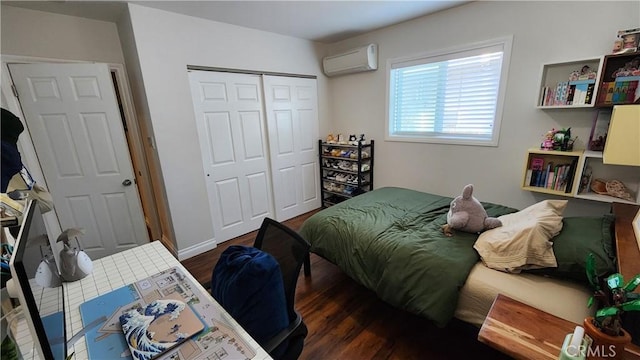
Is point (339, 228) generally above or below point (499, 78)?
Answer: below

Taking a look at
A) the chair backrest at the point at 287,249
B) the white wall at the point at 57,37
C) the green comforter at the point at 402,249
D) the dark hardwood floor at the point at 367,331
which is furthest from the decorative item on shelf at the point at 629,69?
the white wall at the point at 57,37

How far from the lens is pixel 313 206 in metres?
4.09

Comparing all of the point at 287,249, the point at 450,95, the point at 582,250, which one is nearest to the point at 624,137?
the point at 582,250

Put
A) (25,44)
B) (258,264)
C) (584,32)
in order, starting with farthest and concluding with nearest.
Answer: (25,44)
(584,32)
(258,264)

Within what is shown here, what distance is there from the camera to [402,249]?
1.69 metres

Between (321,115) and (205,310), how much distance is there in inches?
129

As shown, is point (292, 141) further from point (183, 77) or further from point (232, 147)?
point (183, 77)

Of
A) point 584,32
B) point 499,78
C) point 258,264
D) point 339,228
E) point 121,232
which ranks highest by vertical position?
point 584,32

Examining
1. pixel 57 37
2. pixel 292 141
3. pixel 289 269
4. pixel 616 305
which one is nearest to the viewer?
pixel 616 305

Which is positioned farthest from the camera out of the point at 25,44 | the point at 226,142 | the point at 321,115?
the point at 321,115

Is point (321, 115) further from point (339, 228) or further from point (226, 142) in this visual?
point (339, 228)

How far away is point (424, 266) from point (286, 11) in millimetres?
2548

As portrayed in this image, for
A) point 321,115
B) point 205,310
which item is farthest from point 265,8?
point 205,310

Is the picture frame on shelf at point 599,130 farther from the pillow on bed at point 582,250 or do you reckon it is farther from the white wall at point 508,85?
the pillow on bed at point 582,250
